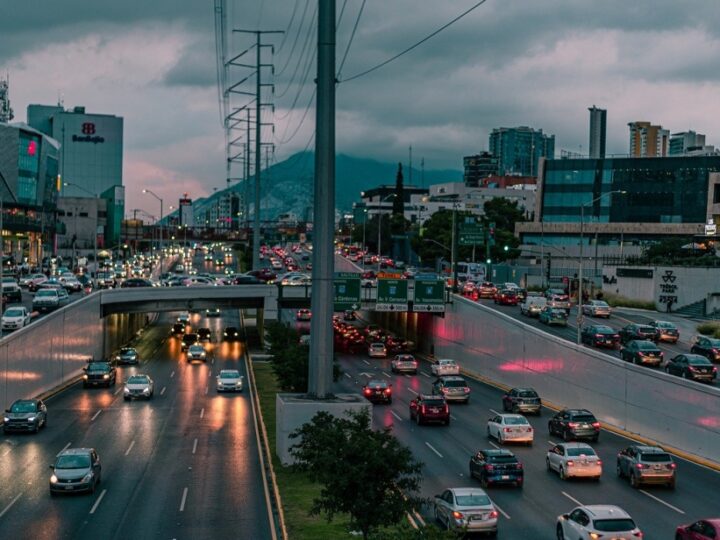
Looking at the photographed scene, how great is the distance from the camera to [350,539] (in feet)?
79.9

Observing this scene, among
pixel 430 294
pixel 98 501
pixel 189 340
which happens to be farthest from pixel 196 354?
pixel 98 501

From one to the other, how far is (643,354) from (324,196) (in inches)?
1065

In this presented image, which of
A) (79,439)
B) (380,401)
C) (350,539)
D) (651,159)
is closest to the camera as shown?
(350,539)

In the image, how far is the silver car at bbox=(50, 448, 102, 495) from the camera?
98.9 feet

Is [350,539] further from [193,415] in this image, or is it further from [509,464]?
[193,415]

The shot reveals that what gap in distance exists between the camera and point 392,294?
78250mm

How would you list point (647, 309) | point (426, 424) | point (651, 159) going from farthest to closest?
point (651, 159)
point (647, 309)
point (426, 424)

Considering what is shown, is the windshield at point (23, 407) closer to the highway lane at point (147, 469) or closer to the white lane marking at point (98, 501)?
the highway lane at point (147, 469)

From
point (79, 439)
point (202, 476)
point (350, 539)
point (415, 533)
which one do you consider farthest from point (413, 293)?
point (415, 533)

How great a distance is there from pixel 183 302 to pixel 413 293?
23138mm

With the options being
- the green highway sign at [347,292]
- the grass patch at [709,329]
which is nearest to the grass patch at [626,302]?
the grass patch at [709,329]

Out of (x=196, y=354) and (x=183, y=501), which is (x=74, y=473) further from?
(x=196, y=354)

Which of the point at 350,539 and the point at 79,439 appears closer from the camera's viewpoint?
the point at 350,539

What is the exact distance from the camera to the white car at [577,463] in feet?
109
